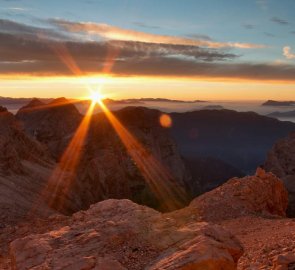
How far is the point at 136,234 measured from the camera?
1231 cm

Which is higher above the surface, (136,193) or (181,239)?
(181,239)

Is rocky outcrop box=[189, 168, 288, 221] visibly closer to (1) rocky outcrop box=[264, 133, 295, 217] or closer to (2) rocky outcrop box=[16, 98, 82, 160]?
(1) rocky outcrop box=[264, 133, 295, 217]

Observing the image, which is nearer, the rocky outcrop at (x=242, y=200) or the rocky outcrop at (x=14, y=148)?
the rocky outcrop at (x=242, y=200)

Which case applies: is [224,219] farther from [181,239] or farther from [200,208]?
[181,239]

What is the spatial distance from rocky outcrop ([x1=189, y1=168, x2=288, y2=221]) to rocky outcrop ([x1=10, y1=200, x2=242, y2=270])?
571 inches

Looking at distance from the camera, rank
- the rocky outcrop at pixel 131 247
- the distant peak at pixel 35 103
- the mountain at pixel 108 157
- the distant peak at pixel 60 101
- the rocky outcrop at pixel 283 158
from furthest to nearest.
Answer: the distant peak at pixel 35 103 → the distant peak at pixel 60 101 → the rocky outcrop at pixel 283 158 → the mountain at pixel 108 157 → the rocky outcrop at pixel 131 247

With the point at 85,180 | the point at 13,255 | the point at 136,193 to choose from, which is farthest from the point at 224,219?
the point at 136,193

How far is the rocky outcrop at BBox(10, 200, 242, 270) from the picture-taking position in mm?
10391

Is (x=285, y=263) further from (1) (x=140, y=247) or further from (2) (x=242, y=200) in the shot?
(2) (x=242, y=200)

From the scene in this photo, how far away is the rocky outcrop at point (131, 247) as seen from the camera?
1039 cm

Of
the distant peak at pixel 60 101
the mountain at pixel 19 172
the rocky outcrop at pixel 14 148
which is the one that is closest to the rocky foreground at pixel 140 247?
the mountain at pixel 19 172

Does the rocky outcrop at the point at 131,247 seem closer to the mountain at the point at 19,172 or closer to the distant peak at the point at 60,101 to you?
the mountain at the point at 19,172

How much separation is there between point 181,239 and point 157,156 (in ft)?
437

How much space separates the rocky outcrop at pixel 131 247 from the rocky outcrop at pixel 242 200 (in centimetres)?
1450
